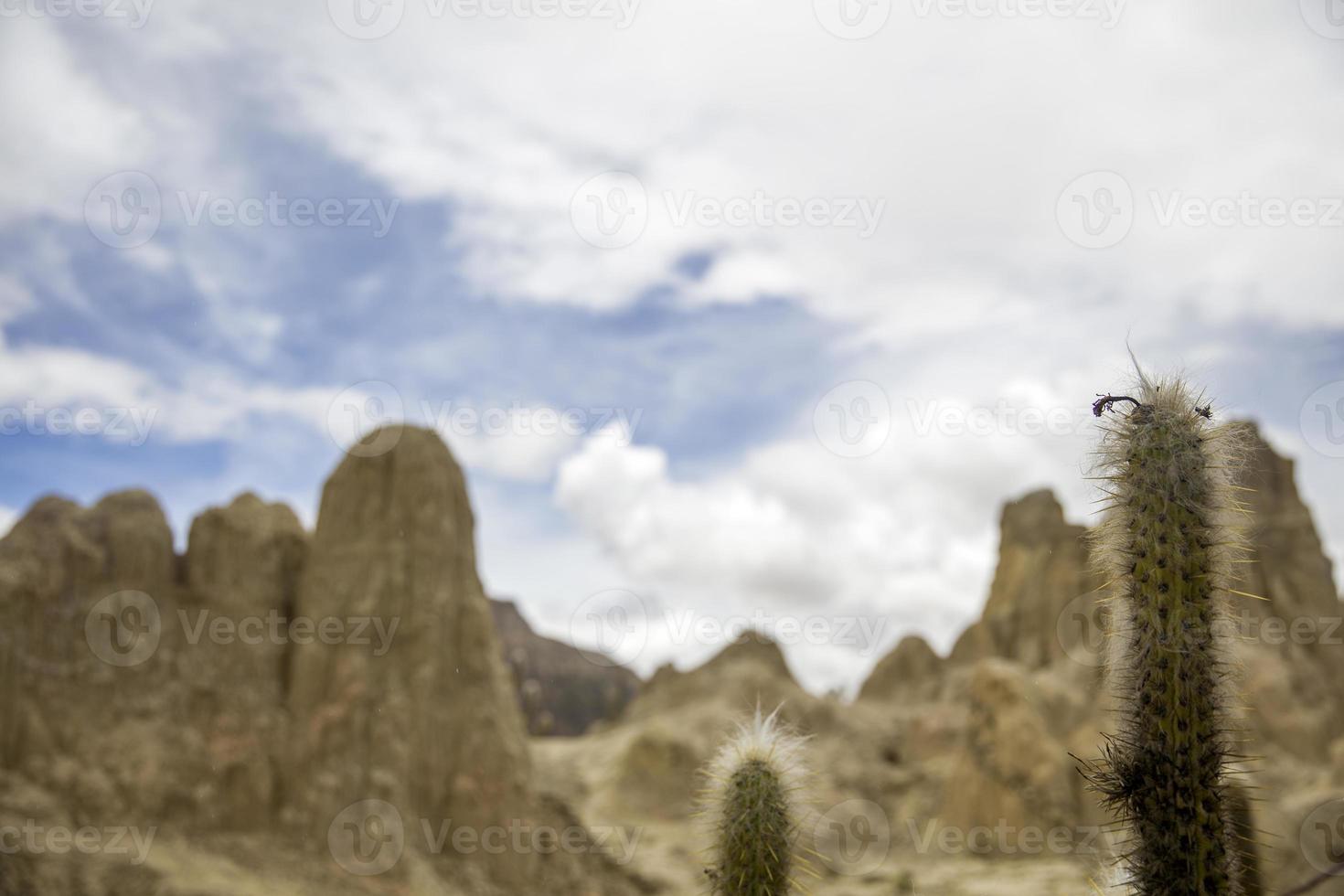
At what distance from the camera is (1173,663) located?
4539 millimetres

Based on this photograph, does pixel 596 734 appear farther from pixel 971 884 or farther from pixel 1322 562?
pixel 1322 562

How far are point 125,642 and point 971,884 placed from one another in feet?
69.9

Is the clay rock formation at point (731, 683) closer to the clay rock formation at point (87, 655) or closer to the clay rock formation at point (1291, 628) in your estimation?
the clay rock formation at point (1291, 628)

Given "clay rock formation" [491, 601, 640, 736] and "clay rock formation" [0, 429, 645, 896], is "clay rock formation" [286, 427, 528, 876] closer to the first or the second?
"clay rock formation" [0, 429, 645, 896]

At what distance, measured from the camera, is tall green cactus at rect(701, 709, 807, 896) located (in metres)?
6.50

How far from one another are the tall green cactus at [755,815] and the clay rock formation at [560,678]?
54.1m

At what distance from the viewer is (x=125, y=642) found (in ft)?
64.7

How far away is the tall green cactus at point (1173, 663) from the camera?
4.53m

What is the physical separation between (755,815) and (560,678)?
224 ft

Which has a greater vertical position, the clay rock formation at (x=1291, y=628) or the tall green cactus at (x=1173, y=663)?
the clay rock formation at (x=1291, y=628)

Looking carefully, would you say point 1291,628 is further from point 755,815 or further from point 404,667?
point 755,815

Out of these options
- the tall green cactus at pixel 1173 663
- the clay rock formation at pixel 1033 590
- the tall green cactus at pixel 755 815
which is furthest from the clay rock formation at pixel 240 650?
the clay rock formation at pixel 1033 590

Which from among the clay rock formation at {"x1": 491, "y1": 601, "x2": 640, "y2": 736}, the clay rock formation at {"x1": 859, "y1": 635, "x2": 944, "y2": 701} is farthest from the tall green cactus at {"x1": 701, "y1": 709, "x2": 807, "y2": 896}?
the clay rock formation at {"x1": 491, "y1": 601, "x2": 640, "y2": 736}

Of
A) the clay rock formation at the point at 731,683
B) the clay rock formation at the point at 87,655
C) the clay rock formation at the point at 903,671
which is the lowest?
the clay rock formation at the point at 87,655
